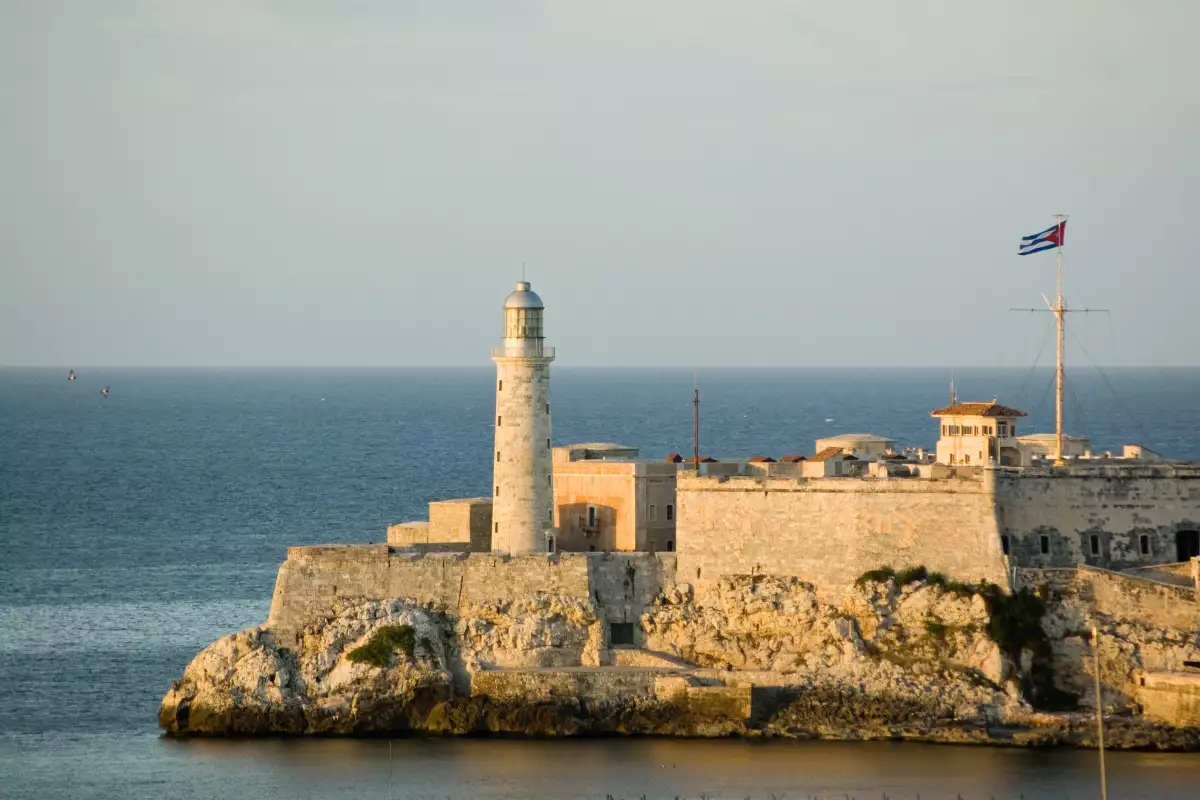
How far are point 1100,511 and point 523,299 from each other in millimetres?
14992

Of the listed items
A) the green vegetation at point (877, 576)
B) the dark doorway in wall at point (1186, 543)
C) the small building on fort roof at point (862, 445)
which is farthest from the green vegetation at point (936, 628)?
the small building on fort roof at point (862, 445)

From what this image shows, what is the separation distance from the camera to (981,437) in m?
55.8

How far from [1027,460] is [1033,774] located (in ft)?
38.5

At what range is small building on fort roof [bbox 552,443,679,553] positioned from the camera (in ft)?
185

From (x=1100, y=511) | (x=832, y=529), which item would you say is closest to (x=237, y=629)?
(x=832, y=529)

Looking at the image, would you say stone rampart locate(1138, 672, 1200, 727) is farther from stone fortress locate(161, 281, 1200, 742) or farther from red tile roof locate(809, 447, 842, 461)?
red tile roof locate(809, 447, 842, 461)

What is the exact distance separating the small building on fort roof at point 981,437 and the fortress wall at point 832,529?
3.36m

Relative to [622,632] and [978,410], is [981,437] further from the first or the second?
[622,632]

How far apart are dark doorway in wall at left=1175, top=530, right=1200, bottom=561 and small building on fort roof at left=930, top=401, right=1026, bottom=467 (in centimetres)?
420

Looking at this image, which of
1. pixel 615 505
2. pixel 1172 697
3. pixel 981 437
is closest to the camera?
pixel 1172 697

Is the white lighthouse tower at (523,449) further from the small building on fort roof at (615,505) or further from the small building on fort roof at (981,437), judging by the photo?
the small building on fort roof at (981,437)

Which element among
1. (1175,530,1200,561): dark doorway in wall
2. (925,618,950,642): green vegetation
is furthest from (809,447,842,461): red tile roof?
(1175,530,1200,561): dark doorway in wall

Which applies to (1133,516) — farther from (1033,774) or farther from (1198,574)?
(1033,774)

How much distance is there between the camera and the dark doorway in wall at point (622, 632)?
176 ft
